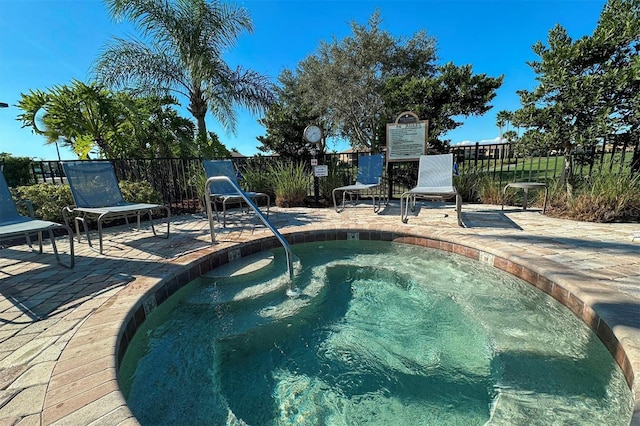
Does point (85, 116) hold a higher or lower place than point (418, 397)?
higher

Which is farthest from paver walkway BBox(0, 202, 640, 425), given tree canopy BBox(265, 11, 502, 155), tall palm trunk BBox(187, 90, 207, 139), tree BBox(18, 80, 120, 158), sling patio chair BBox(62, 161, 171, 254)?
tree canopy BBox(265, 11, 502, 155)

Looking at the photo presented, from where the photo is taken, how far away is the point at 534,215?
479 cm

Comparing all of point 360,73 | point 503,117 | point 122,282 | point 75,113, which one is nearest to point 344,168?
point 503,117

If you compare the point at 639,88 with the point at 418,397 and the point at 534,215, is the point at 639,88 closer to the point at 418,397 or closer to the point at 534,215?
the point at 534,215

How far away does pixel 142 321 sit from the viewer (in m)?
2.16

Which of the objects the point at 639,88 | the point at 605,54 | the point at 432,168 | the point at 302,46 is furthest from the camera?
the point at 302,46

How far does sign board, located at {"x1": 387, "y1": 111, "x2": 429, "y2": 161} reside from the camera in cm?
649

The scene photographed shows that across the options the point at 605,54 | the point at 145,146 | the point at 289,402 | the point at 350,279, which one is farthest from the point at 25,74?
the point at 605,54

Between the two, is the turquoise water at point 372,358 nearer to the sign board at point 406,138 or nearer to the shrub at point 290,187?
the shrub at point 290,187

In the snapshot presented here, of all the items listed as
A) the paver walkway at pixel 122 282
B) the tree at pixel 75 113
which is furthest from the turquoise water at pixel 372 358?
the tree at pixel 75 113

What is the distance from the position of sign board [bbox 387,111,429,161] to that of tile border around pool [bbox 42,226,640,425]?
137 inches

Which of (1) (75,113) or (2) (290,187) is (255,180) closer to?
(2) (290,187)

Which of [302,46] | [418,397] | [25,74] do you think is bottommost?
[418,397]

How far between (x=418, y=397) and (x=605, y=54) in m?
6.47
